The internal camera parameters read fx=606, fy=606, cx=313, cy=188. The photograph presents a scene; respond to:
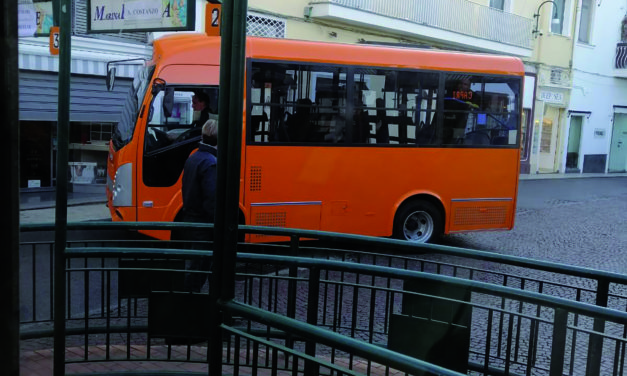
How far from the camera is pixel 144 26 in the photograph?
427cm

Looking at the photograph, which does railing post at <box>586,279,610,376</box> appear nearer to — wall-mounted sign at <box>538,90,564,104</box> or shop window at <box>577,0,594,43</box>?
wall-mounted sign at <box>538,90,564,104</box>

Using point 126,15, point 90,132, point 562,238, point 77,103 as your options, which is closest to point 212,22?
point 126,15

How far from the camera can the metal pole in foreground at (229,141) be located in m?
2.10

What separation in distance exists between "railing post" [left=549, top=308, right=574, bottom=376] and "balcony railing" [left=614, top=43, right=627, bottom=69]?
27.9 m

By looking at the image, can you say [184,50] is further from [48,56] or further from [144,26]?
[48,56]

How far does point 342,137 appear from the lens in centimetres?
859

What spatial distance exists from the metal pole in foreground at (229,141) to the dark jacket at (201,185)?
331 cm

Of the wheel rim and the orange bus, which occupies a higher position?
the orange bus

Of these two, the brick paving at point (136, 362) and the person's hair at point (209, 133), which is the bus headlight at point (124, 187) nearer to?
the person's hair at point (209, 133)

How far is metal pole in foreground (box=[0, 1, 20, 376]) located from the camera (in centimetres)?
135

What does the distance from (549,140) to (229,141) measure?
1007 inches

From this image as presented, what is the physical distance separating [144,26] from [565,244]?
27.5ft

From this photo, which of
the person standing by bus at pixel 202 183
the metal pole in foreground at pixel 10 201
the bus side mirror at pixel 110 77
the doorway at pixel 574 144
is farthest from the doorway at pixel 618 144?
the metal pole in foreground at pixel 10 201

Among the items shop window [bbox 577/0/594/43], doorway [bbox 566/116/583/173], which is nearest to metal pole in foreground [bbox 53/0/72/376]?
doorway [bbox 566/116/583/173]
